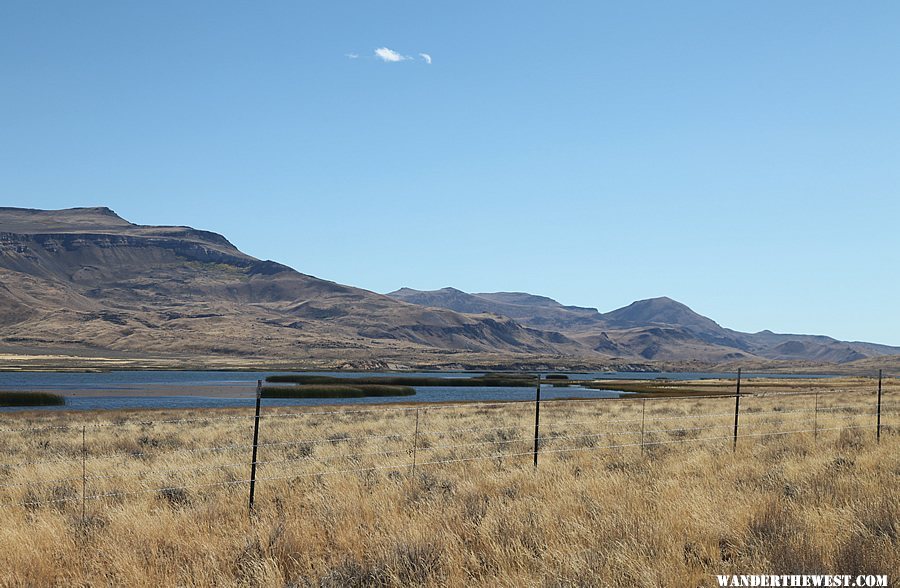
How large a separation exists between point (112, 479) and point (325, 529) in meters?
7.26

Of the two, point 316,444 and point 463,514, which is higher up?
point 463,514

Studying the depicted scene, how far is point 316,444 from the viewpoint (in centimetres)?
1973

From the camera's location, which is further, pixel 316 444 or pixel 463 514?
pixel 316 444

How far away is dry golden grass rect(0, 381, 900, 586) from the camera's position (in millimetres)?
7188

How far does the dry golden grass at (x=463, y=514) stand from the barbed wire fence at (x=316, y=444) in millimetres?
118

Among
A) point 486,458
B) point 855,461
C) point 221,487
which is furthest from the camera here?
point 486,458

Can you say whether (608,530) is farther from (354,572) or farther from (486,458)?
(486,458)

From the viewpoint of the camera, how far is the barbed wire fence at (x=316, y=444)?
534 inches

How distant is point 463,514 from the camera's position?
382 inches

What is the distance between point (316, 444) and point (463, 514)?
10813mm

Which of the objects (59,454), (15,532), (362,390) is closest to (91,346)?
(362,390)

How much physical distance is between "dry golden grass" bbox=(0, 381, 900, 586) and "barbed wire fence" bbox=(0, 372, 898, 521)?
0.12 m

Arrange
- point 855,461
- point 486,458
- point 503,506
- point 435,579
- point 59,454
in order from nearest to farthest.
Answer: point 435,579 < point 503,506 < point 855,461 < point 486,458 < point 59,454

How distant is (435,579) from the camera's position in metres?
6.98
